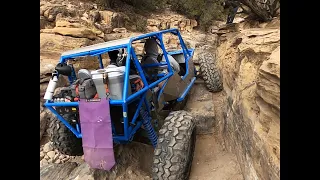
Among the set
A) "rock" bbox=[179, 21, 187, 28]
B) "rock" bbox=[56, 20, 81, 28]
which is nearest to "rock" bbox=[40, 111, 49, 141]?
"rock" bbox=[56, 20, 81, 28]

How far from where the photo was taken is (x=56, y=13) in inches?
351

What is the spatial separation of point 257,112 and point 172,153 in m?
1.04

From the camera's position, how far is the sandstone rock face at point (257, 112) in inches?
81.9

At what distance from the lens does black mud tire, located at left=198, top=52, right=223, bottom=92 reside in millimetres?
5660

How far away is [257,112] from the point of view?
275cm

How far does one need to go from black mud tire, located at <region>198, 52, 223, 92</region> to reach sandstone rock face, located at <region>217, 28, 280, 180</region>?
141cm

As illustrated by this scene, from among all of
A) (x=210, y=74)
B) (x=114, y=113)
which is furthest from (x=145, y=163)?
(x=210, y=74)

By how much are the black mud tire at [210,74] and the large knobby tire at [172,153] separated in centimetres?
251

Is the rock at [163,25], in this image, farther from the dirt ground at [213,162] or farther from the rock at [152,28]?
the dirt ground at [213,162]

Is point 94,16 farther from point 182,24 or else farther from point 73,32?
point 182,24

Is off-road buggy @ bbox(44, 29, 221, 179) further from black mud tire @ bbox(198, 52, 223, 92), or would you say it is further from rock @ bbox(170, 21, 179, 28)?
rock @ bbox(170, 21, 179, 28)

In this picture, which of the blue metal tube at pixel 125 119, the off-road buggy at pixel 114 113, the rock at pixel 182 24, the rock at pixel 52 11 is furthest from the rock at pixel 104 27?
the blue metal tube at pixel 125 119
